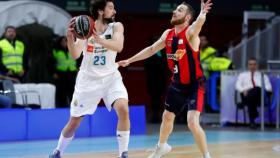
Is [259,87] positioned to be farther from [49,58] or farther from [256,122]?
[49,58]

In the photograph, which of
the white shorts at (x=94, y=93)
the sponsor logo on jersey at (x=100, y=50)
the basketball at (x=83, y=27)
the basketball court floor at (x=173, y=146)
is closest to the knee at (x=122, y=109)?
the white shorts at (x=94, y=93)

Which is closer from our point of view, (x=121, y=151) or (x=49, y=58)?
(x=121, y=151)

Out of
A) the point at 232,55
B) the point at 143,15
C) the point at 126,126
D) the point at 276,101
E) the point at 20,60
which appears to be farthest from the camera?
the point at 143,15

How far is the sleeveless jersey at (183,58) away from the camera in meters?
9.80

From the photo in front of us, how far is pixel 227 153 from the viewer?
11719mm

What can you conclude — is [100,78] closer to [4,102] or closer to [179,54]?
[179,54]

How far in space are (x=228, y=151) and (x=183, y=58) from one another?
9.24 feet

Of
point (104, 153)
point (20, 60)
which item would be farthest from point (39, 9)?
point (104, 153)

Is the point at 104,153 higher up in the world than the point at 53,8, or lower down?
lower down

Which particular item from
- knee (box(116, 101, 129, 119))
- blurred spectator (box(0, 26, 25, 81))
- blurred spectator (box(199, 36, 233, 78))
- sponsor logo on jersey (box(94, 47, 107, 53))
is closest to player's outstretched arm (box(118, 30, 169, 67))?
sponsor logo on jersey (box(94, 47, 107, 53))

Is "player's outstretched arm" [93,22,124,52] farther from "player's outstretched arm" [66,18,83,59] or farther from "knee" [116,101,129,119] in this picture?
"knee" [116,101,129,119]

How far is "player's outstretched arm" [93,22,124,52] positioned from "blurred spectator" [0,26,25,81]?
724cm

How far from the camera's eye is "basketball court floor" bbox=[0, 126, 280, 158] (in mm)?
11480

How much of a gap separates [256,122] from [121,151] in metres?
9.61
